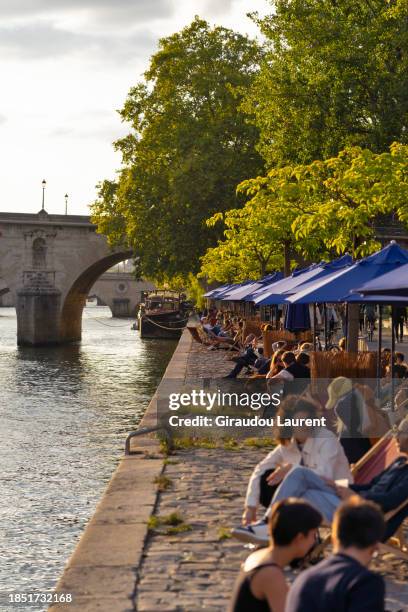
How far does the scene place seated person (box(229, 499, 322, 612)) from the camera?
14.2 ft

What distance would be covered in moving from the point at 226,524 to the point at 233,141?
121ft

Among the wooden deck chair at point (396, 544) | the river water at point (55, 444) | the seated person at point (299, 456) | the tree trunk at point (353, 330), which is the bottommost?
the river water at point (55, 444)

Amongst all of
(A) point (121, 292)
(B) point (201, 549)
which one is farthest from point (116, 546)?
Result: (A) point (121, 292)

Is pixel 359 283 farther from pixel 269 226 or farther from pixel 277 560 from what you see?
pixel 269 226

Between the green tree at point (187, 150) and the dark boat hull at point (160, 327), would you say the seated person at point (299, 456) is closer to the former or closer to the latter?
the green tree at point (187, 150)

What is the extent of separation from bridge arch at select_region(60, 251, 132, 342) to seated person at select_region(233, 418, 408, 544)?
163 feet

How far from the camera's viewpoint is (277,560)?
14.6 feet

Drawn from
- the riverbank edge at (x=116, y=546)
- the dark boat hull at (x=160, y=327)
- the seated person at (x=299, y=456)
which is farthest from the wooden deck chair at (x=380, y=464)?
the dark boat hull at (x=160, y=327)

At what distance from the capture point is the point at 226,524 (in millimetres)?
8516

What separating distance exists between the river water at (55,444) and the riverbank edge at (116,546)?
40.7 inches

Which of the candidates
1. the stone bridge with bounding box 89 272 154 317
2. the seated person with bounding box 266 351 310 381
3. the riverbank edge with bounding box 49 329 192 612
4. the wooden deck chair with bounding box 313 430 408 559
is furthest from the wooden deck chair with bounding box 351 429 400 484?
the stone bridge with bounding box 89 272 154 317

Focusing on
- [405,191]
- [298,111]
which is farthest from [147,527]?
[298,111]

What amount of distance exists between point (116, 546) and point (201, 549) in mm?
662

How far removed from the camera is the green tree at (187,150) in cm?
4306
